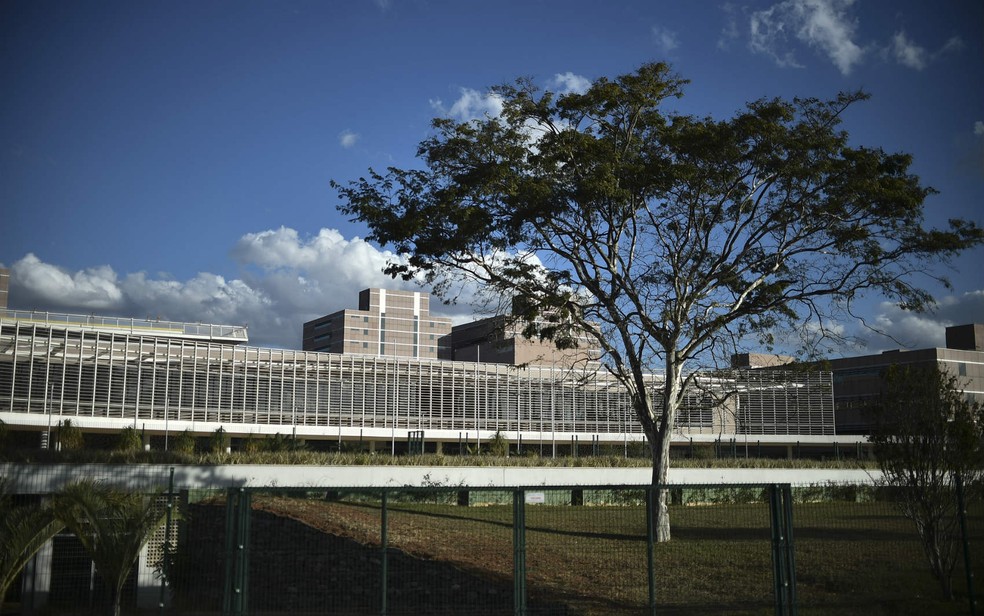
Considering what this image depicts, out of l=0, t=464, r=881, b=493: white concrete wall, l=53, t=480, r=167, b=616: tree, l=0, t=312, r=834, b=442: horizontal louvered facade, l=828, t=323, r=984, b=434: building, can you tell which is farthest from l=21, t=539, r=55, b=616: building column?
l=828, t=323, r=984, b=434: building

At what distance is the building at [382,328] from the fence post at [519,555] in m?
141

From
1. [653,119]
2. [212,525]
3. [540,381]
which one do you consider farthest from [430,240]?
[540,381]

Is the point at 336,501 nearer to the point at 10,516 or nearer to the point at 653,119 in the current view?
the point at 10,516

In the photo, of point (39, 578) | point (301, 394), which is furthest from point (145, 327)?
point (39, 578)

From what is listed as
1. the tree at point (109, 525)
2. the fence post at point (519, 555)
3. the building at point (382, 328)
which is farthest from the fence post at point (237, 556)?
the building at point (382, 328)

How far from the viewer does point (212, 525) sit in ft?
65.2

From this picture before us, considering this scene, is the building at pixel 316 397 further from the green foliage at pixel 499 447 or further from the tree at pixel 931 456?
the tree at pixel 931 456

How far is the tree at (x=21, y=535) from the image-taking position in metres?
15.0

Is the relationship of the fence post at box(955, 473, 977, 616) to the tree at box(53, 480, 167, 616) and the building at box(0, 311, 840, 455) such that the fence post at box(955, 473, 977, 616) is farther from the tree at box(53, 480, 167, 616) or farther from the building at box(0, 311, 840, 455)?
the building at box(0, 311, 840, 455)

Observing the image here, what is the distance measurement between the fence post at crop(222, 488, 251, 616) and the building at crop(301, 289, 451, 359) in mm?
141045

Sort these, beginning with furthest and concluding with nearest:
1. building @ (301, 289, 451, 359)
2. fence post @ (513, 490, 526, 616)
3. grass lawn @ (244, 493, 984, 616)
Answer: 1. building @ (301, 289, 451, 359)
2. grass lawn @ (244, 493, 984, 616)
3. fence post @ (513, 490, 526, 616)

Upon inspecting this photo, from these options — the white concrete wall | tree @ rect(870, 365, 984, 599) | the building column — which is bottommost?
the building column

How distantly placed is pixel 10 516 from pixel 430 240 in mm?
13372

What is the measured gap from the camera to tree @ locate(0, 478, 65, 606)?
1502cm
